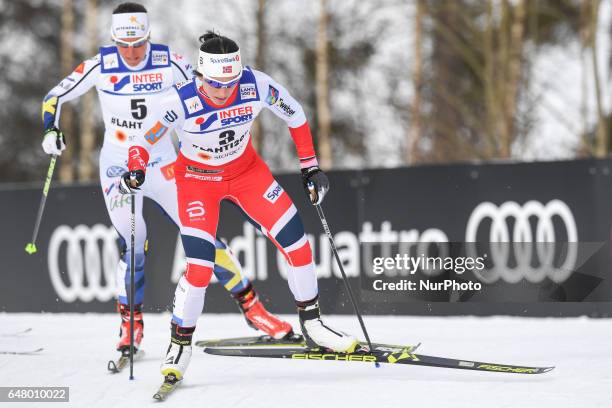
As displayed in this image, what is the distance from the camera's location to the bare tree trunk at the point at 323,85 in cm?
1755

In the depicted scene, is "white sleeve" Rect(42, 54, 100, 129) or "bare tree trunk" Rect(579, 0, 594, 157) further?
"bare tree trunk" Rect(579, 0, 594, 157)

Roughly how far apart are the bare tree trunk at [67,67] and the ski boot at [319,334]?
14.9 meters

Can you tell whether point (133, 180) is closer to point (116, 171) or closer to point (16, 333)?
point (116, 171)

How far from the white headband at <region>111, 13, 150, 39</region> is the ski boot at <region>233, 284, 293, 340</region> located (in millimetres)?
2041

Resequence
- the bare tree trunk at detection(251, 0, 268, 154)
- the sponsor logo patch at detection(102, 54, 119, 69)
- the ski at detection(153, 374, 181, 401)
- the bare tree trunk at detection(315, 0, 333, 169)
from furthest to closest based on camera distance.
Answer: the bare tree trunk at detection(251, 0, 268, 154) → the bare tree trunk at detection(315, 0, 333, 169) → the sponsor logo patch at detection(102, 54, 119, 69) → the ski at detection(153, 374, 181, 401)

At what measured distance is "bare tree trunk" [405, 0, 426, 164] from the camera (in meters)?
17.8

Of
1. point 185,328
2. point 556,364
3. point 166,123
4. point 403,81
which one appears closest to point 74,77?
point 166,123

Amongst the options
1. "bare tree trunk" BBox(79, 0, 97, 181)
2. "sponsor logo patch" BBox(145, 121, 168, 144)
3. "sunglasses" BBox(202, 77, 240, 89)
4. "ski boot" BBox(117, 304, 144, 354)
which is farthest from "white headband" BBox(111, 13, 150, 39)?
"bare tree trunk" BBox(79, 0, 97, 181)

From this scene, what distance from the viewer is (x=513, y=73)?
53.5 ft

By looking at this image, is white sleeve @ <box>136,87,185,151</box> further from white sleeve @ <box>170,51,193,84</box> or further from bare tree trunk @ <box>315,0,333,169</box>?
bare tree trunk @ <box>315,0,333,169</box>

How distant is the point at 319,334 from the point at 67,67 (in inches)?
619

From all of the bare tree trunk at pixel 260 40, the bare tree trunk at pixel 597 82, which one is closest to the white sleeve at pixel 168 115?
the bare tree trunk at pixel 597 82

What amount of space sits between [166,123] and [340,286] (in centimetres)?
333

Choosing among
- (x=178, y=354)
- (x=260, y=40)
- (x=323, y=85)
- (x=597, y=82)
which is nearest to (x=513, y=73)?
(x=597, y=82)
